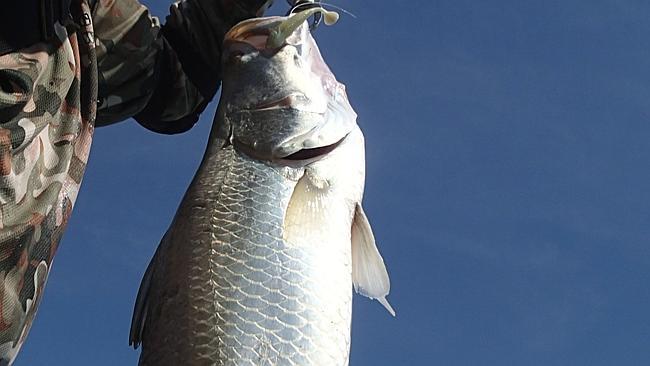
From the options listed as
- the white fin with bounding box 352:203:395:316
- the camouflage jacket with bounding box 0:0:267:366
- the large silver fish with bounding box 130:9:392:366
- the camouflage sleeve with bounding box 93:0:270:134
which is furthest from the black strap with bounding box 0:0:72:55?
the white fin with bounding box 352:203:395:316

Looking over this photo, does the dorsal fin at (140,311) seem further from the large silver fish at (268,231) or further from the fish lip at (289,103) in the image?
the fish lip at (289,103)

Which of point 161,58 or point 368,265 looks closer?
point 368,265

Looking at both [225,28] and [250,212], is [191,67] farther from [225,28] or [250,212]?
[250,212]

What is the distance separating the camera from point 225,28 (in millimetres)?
3865

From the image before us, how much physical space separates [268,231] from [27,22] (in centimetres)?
89

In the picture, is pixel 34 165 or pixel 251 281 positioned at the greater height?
pixel 34 165

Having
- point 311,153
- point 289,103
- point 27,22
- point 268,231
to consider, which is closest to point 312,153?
point 311,153

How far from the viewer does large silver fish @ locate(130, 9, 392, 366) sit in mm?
2977

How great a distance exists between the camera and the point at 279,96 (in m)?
3.64

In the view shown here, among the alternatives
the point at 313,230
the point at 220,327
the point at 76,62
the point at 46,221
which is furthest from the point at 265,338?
the point at 76,62

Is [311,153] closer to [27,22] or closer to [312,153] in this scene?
[312,153]

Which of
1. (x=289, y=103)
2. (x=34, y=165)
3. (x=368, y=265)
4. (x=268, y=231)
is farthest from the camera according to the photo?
(x=289, y=103)

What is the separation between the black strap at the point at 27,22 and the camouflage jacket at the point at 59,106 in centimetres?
2

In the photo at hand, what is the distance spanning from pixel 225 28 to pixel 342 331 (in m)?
1.34
